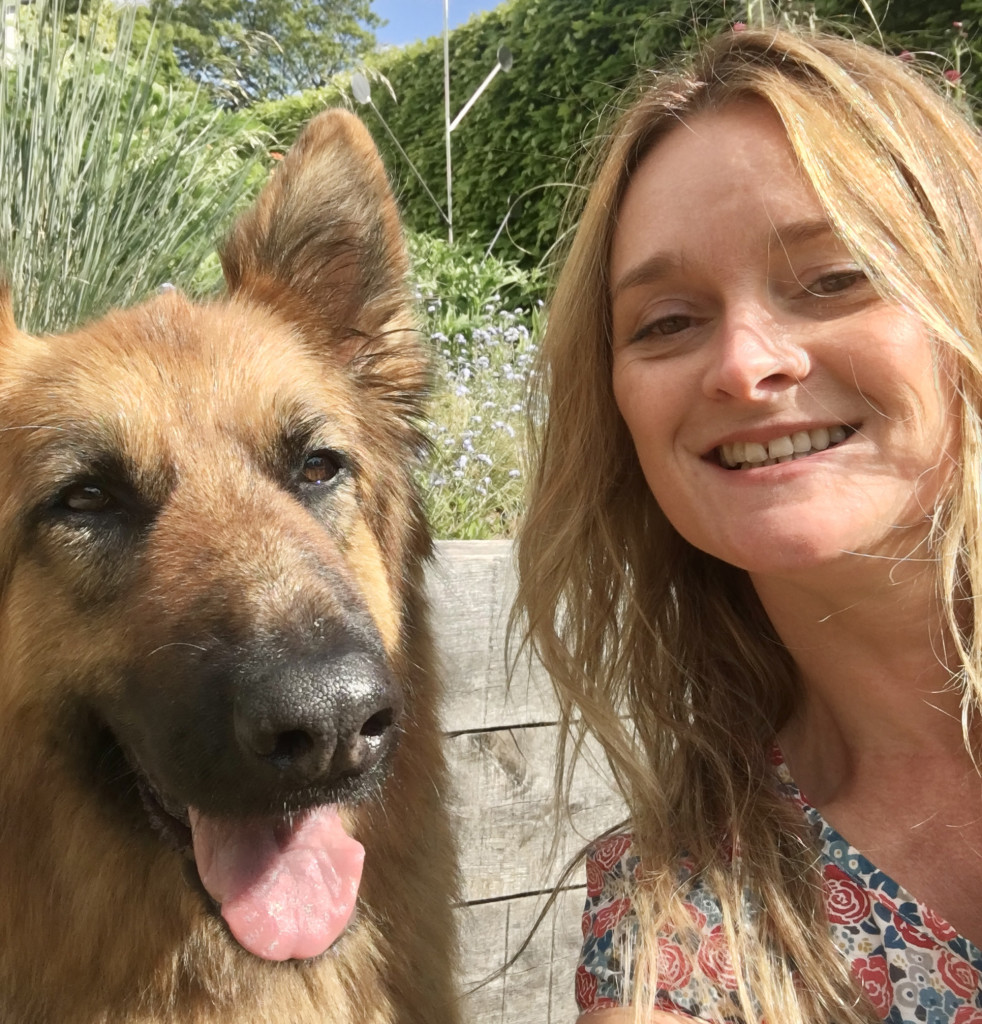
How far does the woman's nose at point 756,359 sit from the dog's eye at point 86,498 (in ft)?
4.44

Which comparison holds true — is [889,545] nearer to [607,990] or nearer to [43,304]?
[607,990]

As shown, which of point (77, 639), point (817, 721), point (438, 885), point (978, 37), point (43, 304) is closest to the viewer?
point (77, 639)

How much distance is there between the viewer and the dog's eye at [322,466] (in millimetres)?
2367

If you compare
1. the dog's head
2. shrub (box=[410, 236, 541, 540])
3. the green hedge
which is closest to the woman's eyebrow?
the dog's head

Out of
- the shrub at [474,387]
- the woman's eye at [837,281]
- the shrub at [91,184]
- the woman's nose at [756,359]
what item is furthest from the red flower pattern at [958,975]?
the shrub at [91,184]

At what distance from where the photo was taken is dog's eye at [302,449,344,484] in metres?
2.37

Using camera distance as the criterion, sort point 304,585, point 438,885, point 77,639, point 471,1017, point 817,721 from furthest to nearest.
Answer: point 471,1017
point 438,885
point 817,721
point 77,639
point 304,585

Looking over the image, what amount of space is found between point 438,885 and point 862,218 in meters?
1.90

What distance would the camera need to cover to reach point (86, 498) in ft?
6.98

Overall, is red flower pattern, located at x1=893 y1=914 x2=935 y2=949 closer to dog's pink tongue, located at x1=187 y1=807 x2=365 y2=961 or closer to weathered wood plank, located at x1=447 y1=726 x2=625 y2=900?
dog's pink tongue, located at x1=187 y1=807 x2=365 y2=961

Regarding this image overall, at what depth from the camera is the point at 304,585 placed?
6.20 ft

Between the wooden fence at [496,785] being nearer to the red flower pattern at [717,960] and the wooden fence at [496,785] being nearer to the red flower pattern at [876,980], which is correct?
the red flower pattern at [717,960]

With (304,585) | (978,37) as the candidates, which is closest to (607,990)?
(304,585)

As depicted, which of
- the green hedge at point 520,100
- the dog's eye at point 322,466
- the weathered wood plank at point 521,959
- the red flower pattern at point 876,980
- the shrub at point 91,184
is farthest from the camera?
the green hedge at point 520,100
